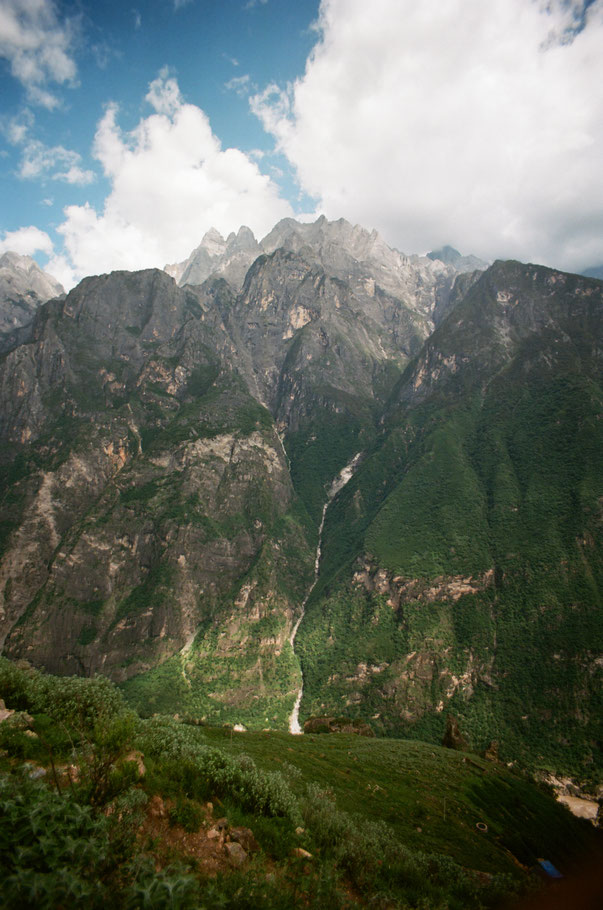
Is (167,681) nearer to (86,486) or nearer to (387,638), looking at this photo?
(387,638)

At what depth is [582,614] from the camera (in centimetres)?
10631

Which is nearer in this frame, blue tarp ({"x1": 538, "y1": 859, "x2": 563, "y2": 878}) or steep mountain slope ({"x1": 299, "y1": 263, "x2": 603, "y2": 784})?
blue tarp ({"x1": 538, "y1": 859, "x2": 563, "y2": 878})

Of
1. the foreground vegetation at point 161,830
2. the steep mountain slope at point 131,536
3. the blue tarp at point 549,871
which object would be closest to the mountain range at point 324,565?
the steep mountain slope at point 131,536

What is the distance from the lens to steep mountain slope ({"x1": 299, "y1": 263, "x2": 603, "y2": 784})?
332 feet

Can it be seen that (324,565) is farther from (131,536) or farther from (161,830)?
(161,830)

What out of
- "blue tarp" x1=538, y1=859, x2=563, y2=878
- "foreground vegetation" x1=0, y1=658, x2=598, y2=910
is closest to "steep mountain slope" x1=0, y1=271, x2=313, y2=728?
"blue tarp" x1=538, y1=859, x2=563, y2=878

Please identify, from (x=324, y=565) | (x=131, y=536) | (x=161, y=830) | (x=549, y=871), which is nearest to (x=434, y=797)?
(x=549, y=871)

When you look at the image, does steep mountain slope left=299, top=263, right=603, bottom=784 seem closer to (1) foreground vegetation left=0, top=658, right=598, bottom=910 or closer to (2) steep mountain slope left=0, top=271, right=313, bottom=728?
(2) steep mountain slope left=0, top=271, right=313, bottom=728

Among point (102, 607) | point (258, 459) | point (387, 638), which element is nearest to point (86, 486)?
point (102, 607)

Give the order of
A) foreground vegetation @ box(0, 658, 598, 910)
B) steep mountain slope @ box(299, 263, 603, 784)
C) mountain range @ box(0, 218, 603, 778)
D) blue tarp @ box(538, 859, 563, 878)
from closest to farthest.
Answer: foreground vegetation @ box(0, 658, 598, 910) → blue tarp @ box(538, 859, 563, 878) → steep mountain slope @ box(299, 263, 603, 784) → mountain range @ box(0, 218, 603, 778)

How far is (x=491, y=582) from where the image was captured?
13050cm

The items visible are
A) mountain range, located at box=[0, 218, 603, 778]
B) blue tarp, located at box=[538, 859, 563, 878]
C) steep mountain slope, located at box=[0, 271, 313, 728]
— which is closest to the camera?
blue tarp, located at box=[538, 859, 563, 878]

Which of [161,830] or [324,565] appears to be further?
[324,565]

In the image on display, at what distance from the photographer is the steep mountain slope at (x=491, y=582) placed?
101m
